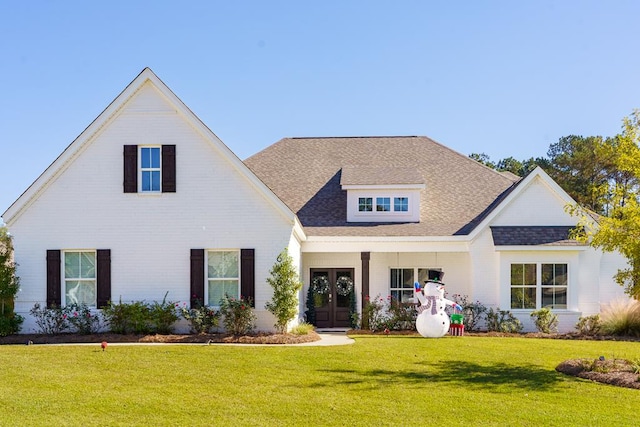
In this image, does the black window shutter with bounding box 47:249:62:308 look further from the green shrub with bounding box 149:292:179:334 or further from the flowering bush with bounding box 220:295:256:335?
the flowering bush with bounding box 220:295:256:335

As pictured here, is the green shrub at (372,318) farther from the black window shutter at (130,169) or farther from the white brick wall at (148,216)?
the black window shutter at (130,169)

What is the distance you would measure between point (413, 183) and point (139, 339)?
11.0 m

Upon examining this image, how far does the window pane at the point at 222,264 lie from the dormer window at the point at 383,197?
582 centimetres

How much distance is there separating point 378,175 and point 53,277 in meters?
11.7

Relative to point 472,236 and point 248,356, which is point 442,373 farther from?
point 472,236

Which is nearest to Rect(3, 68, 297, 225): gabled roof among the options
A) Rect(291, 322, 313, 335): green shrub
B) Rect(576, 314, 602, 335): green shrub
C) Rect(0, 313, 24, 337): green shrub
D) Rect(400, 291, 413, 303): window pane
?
Rect(0, 313, 24, 337): green shrub

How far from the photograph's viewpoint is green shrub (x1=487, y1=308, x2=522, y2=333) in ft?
66.5

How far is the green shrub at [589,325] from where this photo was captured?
1991 cm

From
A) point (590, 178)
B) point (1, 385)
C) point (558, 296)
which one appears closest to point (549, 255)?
point (558, 296)

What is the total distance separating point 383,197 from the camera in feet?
76.5

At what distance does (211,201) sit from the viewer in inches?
727

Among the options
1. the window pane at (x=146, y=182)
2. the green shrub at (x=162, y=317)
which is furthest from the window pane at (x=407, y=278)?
the window pane at (x=146, y=182)

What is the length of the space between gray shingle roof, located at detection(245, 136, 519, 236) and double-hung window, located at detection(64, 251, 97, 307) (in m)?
7.11

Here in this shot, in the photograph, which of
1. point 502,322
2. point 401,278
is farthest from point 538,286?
point 401,278
